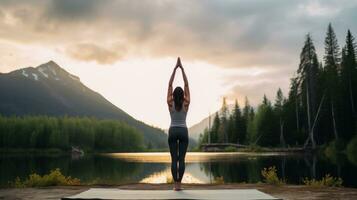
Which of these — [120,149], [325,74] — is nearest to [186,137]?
[325,74]

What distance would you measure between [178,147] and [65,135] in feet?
344

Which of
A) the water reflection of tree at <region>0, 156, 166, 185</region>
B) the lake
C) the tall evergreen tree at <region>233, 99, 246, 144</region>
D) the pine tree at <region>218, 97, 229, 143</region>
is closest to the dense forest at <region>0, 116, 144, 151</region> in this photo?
the pine tree at <region>218, 97, 229, 143</region>

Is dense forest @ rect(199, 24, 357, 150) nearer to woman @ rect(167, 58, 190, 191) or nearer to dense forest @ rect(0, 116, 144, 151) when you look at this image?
woman @ rect(167, 58, 190, 191)

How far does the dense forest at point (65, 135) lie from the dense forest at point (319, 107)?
177 feet

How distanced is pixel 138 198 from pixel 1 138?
111 m

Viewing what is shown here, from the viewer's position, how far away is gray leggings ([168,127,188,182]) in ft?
31.9

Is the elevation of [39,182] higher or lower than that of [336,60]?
lower

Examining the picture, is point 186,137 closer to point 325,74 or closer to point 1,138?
point 325,74

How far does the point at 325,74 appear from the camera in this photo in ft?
189

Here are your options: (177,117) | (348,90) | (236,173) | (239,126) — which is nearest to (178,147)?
(177,117)

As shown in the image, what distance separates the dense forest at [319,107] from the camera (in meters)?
51.1

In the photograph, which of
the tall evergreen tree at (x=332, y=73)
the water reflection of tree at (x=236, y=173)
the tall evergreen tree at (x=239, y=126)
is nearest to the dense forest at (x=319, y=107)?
the tall evergreen tree at (x=332, y=73)

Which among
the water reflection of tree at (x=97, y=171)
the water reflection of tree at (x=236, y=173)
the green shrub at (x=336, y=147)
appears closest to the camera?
the water reflection of tree at (x=236, y=173)

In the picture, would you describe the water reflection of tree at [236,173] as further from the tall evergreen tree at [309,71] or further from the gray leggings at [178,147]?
the tall evergreen tree at [309,71]
